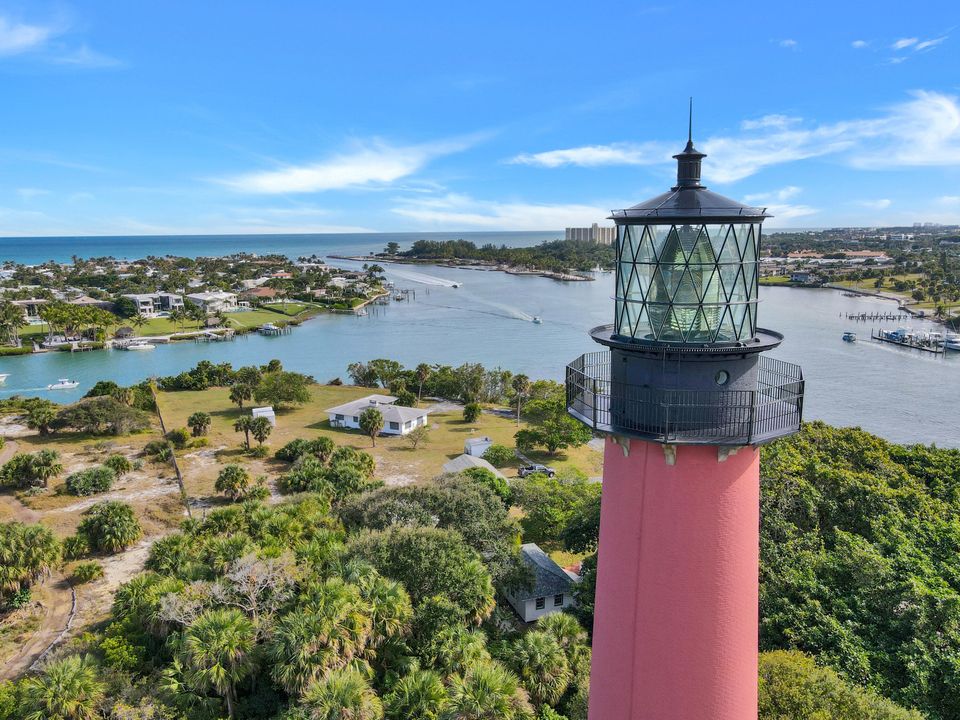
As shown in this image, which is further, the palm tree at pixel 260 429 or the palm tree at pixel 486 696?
the palm tree at pixel 260 429

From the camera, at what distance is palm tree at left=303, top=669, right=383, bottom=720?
9516mm

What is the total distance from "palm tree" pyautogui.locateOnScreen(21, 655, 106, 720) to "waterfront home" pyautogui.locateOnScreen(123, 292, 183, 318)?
79.5 m

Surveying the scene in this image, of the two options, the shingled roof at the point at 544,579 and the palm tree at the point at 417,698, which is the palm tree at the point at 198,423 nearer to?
the shingled roof at the point at 544,579

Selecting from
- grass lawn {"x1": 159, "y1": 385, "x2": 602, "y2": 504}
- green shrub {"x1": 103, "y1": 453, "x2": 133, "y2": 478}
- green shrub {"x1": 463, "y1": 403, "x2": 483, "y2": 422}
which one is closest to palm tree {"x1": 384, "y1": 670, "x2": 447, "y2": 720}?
grass lawn {"x1": 159, "y1": 385, "x2": 602, "y2": 504}

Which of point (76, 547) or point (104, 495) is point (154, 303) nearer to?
point (104, 495)

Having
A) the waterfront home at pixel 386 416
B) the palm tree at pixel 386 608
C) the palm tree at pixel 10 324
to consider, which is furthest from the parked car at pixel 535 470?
the palm tree at pixel 10 324

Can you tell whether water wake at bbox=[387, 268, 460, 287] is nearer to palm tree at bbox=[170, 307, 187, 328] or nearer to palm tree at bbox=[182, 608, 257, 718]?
palm tree at bbox=[170, 307, 187, 328]

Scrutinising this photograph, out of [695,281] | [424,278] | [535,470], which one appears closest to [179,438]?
[535,470]

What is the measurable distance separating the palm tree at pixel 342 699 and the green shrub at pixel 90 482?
20580 mm

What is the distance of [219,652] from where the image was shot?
10.7 m

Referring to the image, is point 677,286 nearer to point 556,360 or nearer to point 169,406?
point 169,406

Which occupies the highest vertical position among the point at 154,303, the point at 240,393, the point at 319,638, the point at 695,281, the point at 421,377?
the point at 695,281

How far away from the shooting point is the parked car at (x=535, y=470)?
92.9 feet

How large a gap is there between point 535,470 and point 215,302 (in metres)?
76.7
